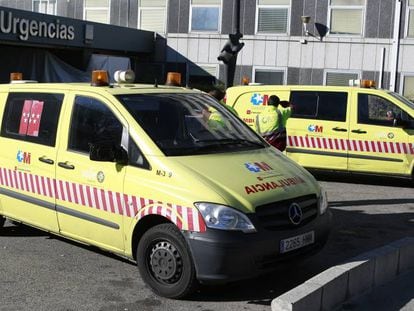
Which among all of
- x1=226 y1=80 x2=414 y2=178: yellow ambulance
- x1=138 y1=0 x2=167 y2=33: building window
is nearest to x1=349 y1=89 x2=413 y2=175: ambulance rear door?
x1=226 y1=80 x2=414 y2=178: yellow ambulance

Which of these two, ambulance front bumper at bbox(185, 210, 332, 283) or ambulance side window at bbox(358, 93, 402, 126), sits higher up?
ambulance side window at bbox(358, 93, 402, 126)

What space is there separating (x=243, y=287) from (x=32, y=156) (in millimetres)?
2412

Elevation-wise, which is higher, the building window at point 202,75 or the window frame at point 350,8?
the window frame at point 350,8

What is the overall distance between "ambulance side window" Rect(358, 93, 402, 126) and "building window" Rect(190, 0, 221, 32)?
1233 cm

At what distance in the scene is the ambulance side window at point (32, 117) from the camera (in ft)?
18.9

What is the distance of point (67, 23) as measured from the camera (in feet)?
64.1

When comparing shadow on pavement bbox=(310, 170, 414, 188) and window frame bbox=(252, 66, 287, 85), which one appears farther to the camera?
window frame bbox=(252, 66, 287, 85)

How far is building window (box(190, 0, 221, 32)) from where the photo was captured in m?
22.0

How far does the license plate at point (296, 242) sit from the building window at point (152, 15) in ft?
63.3

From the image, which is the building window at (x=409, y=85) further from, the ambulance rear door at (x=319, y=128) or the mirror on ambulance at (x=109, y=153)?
the mirror on ambulance at (x=109, y=153)

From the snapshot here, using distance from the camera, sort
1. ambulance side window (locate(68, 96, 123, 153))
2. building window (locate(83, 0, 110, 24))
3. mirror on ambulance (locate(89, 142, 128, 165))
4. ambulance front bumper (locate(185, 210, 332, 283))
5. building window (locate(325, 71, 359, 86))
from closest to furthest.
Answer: ambulance front bumper (locate(185, 210, 332, 283)) < mirror on ambulance (locate(89, 142, 128, 165)) < ambulance side window (locate(68, 96, 123, 153)) < building window (locate(325, 71, 359, 86)) < building window (locate(83, 0, 110, 24))

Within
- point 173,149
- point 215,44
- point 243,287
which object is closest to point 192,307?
point 243,287

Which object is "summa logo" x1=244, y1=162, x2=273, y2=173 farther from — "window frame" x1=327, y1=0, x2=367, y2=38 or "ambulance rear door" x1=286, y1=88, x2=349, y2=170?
"window frame" x1=327, y1=0, x2=367, y2=38

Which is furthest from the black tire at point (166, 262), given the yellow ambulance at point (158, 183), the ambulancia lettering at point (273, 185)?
the ambulancia lettering at point (273, 185)
